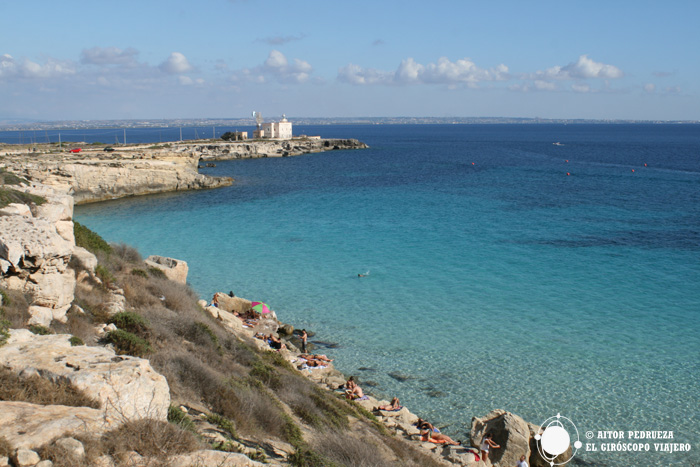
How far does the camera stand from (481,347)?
14.7m

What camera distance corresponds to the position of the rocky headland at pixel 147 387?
5.02 meters

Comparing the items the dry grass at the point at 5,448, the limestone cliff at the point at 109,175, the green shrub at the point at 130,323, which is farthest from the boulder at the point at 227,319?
the limestone cliff at the point at 109,175

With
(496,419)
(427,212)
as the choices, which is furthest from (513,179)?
(496,419)

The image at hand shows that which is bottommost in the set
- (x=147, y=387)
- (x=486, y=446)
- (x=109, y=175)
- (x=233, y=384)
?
(x=486, y=446)

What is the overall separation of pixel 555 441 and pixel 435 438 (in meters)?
2.34

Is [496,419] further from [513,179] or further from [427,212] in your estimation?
[513,179]

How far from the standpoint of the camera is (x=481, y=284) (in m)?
19.7

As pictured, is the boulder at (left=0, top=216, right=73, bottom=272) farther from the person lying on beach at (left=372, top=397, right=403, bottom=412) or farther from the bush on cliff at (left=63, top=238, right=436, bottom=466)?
the person lying on beach at (left=372, top=397, right=403, bottom=412)

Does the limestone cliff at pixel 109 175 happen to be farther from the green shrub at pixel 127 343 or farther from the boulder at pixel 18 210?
the green shrub at pixel 127 343

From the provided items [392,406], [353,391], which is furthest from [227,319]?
[392,406]

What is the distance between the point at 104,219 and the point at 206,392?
28.9 m

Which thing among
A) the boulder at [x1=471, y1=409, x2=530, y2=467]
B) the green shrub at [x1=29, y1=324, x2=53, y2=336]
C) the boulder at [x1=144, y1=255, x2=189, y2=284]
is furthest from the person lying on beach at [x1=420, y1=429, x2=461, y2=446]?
the boulder at [x1=144, y1=255, x2=189, y2=284]

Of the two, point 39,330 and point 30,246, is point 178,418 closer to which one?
point 39,330

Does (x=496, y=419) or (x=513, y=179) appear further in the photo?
(x=513, y=179)
